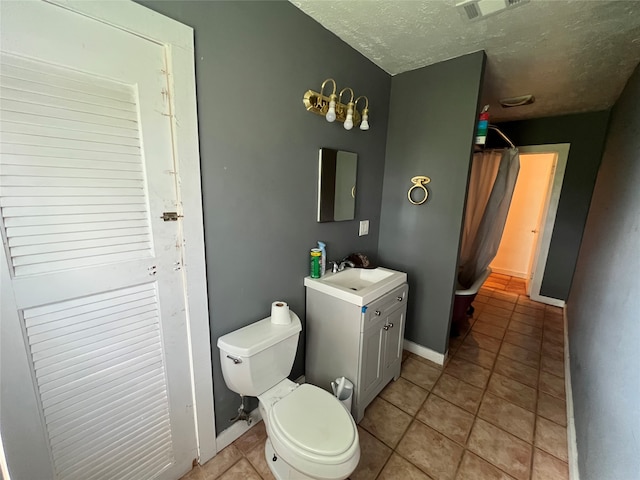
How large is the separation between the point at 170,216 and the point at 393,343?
1640 millimetres

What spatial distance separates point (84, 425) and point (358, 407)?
1329 millimetres

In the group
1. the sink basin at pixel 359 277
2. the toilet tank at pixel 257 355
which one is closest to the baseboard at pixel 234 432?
the toilet tank at pixel 257 355

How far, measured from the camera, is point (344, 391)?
156 cm

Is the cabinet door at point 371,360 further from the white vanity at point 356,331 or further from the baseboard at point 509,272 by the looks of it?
the baseboard at point 509,272

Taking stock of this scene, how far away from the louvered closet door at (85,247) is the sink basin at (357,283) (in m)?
0.82

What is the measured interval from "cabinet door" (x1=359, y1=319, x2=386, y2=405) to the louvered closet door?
1.02m

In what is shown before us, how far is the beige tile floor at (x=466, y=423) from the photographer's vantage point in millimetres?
1360

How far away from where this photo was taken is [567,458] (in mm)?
1425

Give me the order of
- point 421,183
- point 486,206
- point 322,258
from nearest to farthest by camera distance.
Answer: point 322,258
point 421,183
point 486,206

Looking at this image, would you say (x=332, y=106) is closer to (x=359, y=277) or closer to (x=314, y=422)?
(x=359, y=277)

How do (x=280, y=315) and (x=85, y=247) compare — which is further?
(x=280, y=315)

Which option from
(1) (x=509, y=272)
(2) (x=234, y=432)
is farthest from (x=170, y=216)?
(1) (x=509, y=272)

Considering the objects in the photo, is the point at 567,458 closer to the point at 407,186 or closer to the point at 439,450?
the point at 439,450

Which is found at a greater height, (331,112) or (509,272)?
(331,112)
